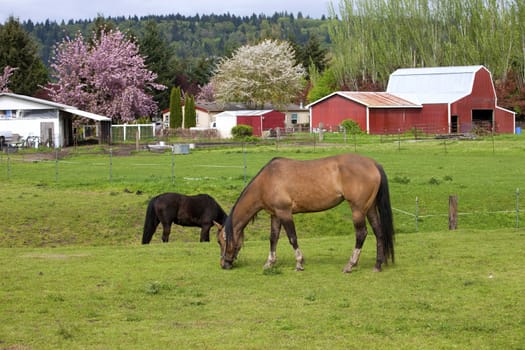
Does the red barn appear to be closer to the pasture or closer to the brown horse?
the pasture

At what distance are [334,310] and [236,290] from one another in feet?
6.22

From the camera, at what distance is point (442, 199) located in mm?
25531

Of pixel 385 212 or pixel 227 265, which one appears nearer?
pixel 385 212

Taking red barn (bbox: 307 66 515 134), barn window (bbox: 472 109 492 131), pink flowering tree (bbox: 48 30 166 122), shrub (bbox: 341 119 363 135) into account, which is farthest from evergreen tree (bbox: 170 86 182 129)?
barn window (bbox: 472 109 492 131)

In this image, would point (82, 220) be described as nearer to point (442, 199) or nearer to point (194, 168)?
point (442, 199)

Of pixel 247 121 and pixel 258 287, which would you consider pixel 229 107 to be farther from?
pixel 258 287

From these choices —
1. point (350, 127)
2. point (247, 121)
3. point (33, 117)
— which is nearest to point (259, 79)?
point (247, 121)

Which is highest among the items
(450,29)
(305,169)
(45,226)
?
(450,29)

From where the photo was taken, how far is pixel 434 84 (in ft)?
249

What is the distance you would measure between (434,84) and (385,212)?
213ft

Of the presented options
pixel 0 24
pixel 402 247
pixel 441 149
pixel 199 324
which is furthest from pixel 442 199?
pixel 0 24

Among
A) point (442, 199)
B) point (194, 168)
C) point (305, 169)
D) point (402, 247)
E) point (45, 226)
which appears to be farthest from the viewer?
point (194, 168)

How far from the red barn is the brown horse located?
182 ft

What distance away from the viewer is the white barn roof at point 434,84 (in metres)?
73.4
